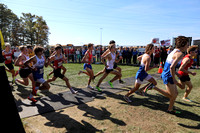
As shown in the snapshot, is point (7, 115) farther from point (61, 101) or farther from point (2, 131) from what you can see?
point (61, 101)

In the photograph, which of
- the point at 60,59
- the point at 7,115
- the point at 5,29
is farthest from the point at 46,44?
the point at 7,115

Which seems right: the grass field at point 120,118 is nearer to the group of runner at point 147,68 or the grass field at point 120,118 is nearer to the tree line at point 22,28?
the group of runner at point 147,68

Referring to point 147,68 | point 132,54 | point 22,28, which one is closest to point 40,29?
point 22,28

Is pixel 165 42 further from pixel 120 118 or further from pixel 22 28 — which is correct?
pixel 22 28

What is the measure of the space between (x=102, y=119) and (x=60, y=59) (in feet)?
9.90

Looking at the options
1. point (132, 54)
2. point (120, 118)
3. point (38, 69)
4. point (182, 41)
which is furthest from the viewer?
point (132, 54)

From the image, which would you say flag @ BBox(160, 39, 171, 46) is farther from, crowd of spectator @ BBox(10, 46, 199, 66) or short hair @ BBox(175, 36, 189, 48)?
short hair @ BBox(175, 36, 189, 48)

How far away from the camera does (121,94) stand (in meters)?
5.64

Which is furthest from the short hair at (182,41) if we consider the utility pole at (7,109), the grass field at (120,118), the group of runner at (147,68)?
the utility pole at (7,109)

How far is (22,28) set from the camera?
161 ft

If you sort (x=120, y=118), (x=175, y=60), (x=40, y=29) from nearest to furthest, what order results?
(x=175, y=60), (x=120, y=118), (x=40, y=29)

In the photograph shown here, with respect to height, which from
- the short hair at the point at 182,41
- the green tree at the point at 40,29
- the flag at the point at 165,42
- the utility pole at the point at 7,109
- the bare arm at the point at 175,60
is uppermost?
the green tree at the point at 40,29

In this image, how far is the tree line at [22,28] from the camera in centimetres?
4569

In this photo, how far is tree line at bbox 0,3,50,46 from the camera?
4569 centimetres
